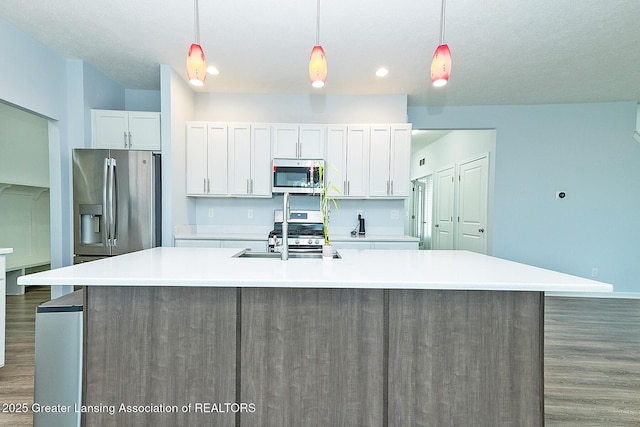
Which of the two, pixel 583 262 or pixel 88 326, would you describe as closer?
pixel 88 326

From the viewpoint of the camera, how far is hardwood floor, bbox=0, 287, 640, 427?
193 centimetres

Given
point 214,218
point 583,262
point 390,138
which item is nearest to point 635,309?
point 583,262

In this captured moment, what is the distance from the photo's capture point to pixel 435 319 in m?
1.49

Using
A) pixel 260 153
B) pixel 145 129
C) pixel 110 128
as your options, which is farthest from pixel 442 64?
pixel 110 128

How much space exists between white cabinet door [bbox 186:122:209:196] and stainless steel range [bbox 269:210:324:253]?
103 cm

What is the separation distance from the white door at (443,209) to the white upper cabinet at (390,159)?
8.51 feet

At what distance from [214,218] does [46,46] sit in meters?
2.44

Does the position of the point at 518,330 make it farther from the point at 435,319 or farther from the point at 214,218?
the point at 214,218

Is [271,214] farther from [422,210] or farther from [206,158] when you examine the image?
[422,210]

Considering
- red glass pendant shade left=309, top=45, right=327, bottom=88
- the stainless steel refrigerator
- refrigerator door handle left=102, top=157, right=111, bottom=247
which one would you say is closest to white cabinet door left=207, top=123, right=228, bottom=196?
the stainless steel refrigerator

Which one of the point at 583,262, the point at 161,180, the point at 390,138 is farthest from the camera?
the point at 583,262

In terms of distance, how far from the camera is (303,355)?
4.90 feet

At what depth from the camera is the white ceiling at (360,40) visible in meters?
2.39

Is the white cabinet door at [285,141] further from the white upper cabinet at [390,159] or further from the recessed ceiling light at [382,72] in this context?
the recessed ceiling light at [382,72]
